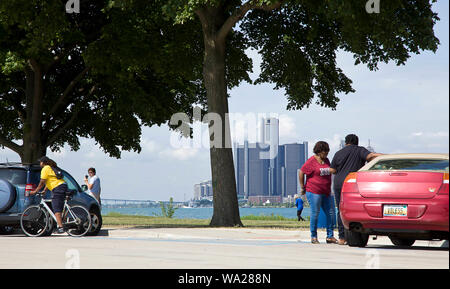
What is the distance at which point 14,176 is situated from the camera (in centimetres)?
1733

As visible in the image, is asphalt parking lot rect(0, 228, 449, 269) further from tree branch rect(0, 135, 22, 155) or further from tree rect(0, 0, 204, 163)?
tree branch rect(0, 135, 22, 155)

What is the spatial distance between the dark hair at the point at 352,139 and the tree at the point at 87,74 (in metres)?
10.6

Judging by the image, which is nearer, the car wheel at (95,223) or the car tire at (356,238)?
the car tire at (356,238)

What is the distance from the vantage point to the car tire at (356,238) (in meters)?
13.0

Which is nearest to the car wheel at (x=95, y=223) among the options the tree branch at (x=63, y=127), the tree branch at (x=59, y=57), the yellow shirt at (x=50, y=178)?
the yellow shirt at (x=50, y=178)

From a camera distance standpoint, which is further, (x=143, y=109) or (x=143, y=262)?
(x=143, y=109)

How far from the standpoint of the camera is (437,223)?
11352mm

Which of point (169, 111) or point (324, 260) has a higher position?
point (169, 111)

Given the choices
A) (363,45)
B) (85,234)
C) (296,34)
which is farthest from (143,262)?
(296,34)

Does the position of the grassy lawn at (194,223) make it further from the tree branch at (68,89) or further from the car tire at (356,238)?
the car tire at (356,238)

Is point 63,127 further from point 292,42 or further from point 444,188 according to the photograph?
point 444,188

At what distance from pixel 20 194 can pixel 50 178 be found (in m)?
1.17

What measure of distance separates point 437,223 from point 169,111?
21.9m
